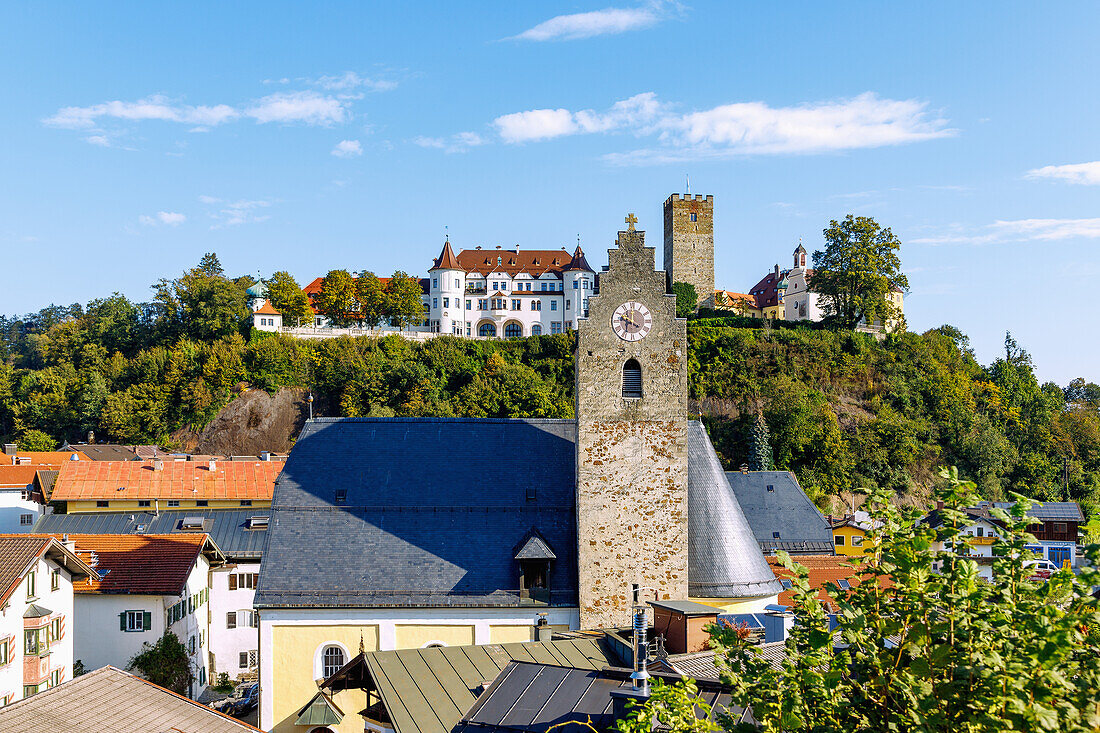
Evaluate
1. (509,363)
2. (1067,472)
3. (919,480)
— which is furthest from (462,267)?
(1067,472)

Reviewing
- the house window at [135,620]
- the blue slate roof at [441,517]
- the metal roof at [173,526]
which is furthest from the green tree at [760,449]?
the house window at [135,620]

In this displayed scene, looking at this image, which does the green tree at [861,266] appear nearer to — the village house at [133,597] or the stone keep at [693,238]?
the stone keep at [693,238]

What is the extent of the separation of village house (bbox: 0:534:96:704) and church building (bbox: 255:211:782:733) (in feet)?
21.9

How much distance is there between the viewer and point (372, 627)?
72.5ft

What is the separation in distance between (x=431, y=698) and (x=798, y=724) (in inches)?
425

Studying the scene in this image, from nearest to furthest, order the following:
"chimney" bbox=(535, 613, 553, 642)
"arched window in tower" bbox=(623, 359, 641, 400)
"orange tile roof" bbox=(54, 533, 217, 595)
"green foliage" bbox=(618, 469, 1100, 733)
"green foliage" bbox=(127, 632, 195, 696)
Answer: "green foliage" bbox=(618, 469, 1100, 733)
"chimney" bbox=(535, 613, 553, 642)
"arched window in tower" bbox=(623, 359, 641, 400)
"green foliage" bbox=(127, 632, 195, 696)
"orange tile roof" bbox=(54, 533, 217, 595)

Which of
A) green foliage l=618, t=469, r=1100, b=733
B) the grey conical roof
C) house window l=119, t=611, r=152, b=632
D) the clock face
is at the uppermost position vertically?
the clock face

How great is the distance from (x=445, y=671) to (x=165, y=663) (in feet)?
53.7

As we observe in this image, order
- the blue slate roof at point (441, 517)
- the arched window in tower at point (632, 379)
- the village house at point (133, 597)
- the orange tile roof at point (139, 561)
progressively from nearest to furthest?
the blue slate roof at point (441, 517)
the arched window in tower at point (632, 379)
the village house at point (133, 597)
the orange tile roof at point (139, 561)

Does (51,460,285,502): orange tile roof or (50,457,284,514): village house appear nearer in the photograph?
(50,457,284,514): village house

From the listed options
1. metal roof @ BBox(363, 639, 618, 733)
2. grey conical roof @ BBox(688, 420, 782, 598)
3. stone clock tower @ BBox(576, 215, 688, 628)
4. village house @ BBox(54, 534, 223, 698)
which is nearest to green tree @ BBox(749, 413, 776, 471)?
village house @ BBox(54, 534, 223, 698)

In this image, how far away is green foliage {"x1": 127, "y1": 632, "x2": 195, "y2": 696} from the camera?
29219 mm

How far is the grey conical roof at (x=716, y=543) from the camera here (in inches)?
883

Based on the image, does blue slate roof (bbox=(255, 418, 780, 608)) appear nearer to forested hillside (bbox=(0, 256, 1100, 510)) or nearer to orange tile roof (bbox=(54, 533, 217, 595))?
orange tile roof (bbox=(54, 533, 217, 595))
